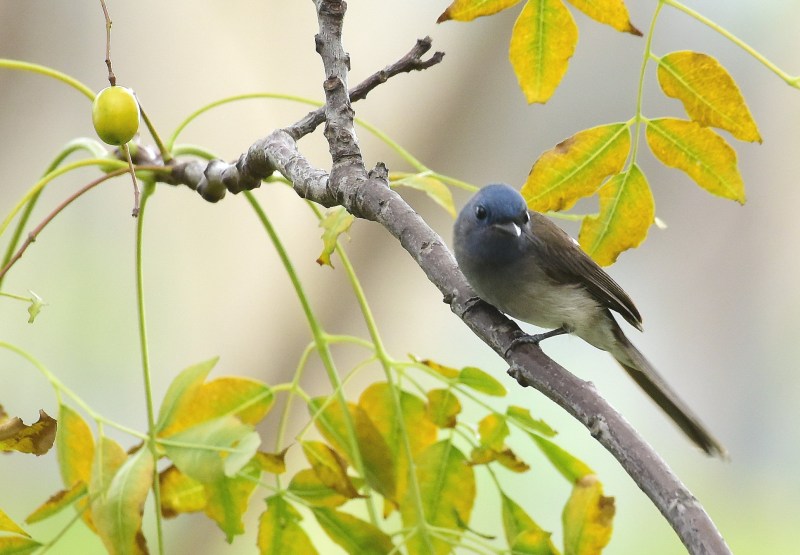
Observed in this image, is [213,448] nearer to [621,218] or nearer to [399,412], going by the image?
[399,412]

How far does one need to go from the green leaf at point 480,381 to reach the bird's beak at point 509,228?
522 millimetres

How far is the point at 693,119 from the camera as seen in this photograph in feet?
4.37

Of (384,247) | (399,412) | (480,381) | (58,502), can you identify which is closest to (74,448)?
(58,502)

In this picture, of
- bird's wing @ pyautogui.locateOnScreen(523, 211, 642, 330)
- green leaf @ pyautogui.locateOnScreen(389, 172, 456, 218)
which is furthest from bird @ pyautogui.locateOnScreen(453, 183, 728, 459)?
green leaf @ pyautogui.locateOnScreen(389, 172, 456, 218)

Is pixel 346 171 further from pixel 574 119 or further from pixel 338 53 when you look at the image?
pixel 574 119

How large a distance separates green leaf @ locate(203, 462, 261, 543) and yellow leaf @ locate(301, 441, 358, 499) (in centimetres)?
10

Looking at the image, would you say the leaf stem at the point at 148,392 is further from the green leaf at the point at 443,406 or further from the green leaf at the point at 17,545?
the green leaf at the point at 443,406

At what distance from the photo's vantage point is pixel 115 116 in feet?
3.66

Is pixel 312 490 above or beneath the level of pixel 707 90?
beneath

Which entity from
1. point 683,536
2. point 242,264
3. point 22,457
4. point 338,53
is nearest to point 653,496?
point 683,536

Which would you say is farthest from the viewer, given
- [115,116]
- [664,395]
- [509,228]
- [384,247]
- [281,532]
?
[384,247]

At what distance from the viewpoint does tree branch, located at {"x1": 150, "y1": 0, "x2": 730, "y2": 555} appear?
936mm

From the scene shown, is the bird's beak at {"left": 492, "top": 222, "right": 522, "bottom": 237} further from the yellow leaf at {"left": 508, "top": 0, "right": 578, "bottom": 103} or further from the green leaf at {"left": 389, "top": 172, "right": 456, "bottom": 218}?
the yellow leaf at {"left": 508, "top": 0, "right": 578, "bottom": 103}

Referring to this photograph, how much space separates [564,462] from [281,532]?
0.43 metres
